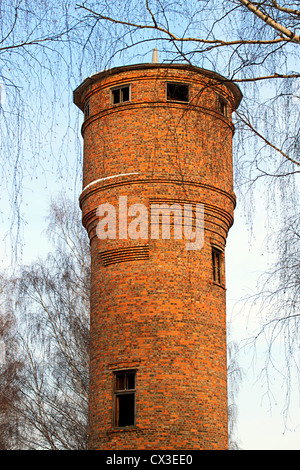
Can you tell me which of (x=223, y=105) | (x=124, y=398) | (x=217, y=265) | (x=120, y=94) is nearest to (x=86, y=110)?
(x=120, y=94)

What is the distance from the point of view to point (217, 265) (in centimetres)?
1728

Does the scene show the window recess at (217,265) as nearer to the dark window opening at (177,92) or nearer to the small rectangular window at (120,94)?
the dark window opening at (177,92)

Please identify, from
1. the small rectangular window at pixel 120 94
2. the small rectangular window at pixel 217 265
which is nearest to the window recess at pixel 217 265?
the small rectangular window at pixel 217 265

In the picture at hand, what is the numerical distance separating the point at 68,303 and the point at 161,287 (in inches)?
361

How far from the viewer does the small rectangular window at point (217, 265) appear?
17047mm

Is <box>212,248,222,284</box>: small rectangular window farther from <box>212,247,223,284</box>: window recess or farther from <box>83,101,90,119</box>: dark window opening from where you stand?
<box>83,101,90,119</box>: dark window opening

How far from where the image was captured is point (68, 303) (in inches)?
967

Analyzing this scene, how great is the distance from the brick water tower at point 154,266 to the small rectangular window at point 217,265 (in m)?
0.03

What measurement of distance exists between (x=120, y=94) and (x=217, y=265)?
4443 mm

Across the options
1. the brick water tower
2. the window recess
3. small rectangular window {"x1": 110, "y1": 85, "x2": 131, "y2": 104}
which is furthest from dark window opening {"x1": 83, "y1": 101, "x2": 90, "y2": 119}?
the window recess

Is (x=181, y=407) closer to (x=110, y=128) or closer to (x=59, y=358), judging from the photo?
(x=110, y=128)

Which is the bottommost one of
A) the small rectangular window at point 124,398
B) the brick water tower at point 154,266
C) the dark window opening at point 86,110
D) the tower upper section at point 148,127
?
the small rectangular window at point 124,398

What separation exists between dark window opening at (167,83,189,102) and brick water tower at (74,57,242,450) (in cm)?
3
